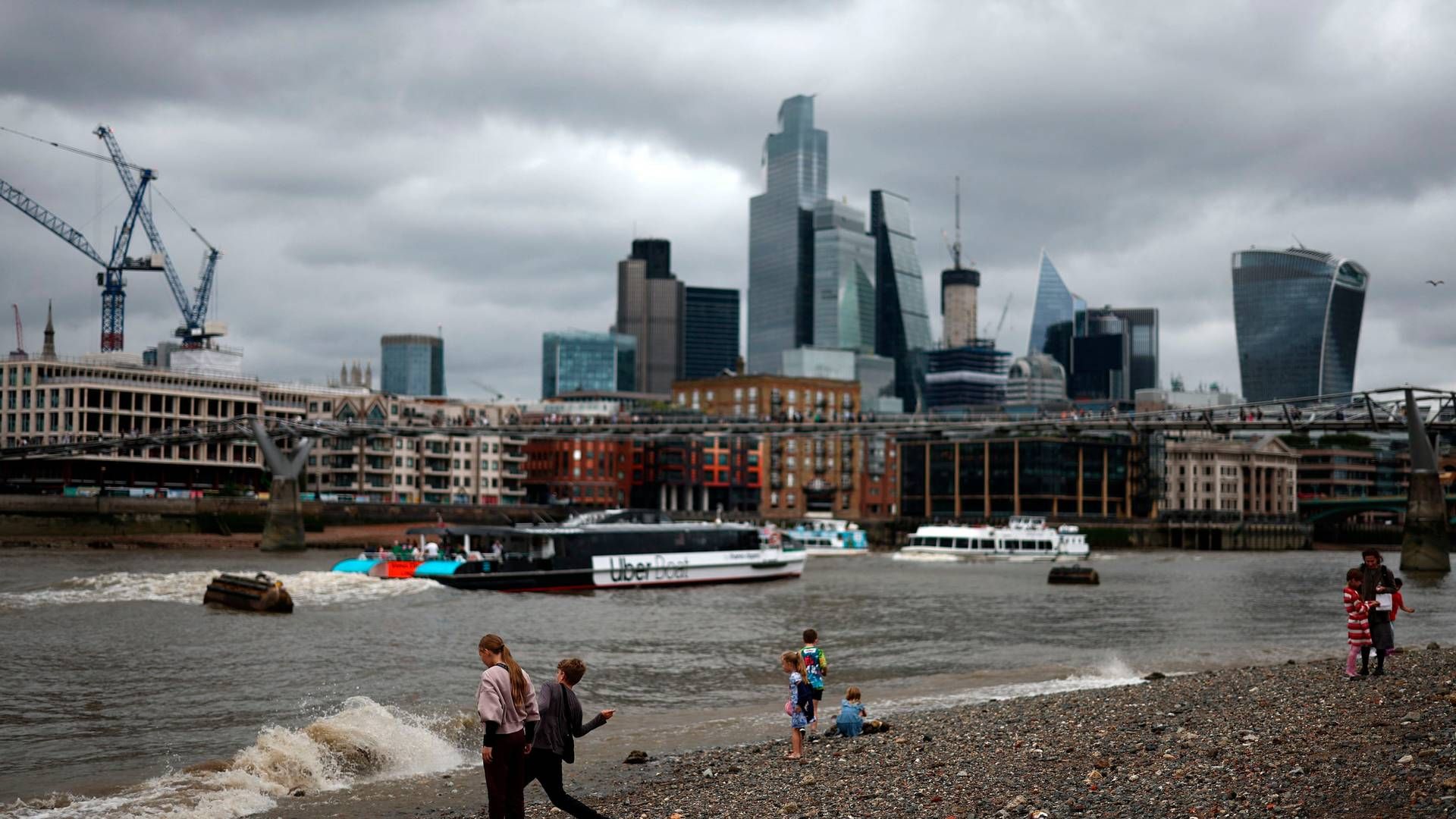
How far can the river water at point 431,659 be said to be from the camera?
23.6 metres

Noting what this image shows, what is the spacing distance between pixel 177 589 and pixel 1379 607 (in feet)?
173

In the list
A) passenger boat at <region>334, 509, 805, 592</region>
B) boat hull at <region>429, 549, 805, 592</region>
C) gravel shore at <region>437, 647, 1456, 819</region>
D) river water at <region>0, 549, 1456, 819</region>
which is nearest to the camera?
gravel shore at <region>437, 647, 1456, 819</region>

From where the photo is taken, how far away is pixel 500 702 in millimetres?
14766

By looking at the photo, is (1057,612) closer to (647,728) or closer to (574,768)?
(647,728)

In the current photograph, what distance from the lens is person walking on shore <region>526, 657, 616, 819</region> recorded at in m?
15.2

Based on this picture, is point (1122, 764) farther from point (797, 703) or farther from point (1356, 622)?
point (1356, 622)

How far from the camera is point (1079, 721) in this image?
22.6 metres

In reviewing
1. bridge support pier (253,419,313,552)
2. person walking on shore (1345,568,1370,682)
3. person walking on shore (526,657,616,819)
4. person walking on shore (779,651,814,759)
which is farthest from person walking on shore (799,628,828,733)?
bridge support pier (253,419,313,552)

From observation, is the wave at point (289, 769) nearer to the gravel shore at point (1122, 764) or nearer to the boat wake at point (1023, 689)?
the gravel shore at point (1122, 764)

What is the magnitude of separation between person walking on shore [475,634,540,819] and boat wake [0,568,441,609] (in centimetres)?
4459

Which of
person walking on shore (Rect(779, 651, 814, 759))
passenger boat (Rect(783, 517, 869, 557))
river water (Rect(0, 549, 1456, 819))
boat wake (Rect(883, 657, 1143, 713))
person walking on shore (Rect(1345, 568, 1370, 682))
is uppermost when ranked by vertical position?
person walking on shore (Rect(1345, 568, 1370, 682))

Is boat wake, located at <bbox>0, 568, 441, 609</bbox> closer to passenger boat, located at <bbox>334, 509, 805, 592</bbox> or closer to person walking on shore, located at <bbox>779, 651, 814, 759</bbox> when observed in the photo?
passenger boat, located at <bbox>334, 509, 805, 592</bbox>

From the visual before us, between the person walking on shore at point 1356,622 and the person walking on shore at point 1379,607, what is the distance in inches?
3.0

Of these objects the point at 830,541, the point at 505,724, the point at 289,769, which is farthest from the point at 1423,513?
the point at 505,724
